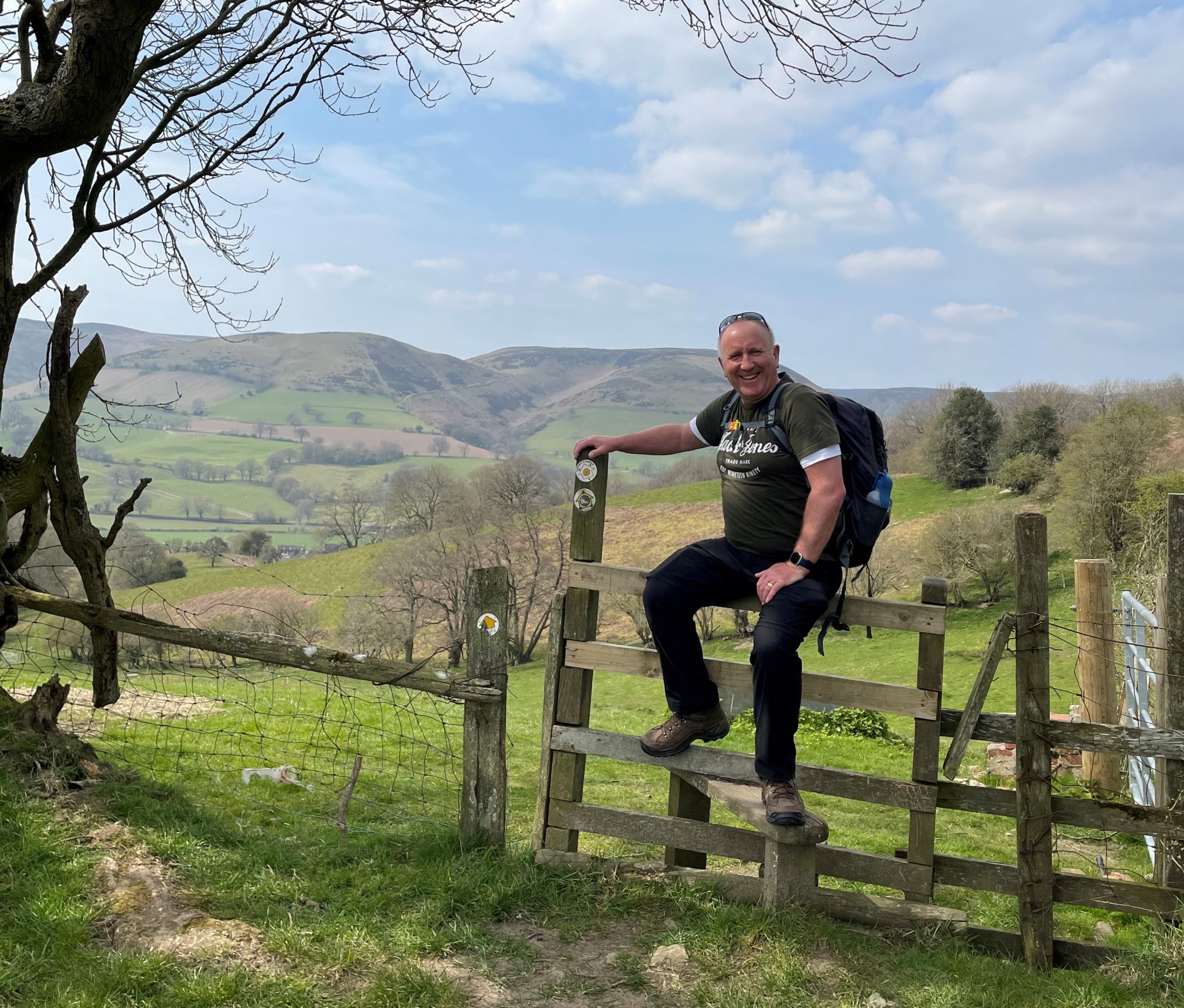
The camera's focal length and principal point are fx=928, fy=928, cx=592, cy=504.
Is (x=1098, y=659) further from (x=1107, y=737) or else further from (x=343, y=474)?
(x=343, y=474)

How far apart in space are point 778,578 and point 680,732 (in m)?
1.20

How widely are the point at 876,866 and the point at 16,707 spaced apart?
5.77 meters

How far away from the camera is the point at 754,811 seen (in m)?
5.10

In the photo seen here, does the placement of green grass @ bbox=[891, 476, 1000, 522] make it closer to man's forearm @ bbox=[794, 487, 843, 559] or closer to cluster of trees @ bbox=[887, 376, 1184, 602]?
cluster of trees @ bbox=[887, 376, 1184, 602]

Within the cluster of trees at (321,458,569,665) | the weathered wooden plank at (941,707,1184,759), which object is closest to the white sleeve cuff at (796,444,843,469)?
the weathered wooden plank at (941,707,1184,759)

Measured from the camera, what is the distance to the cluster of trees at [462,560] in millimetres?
46031

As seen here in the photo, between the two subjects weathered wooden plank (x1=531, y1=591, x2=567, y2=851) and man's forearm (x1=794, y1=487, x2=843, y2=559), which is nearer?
man's forearm (x1=794, y1=487, x2=843, y2=559)

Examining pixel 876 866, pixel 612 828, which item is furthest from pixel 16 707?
pixel 876 866

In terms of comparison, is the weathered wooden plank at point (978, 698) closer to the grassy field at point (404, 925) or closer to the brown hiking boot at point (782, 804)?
the brown hiking boot at point (782, 804)

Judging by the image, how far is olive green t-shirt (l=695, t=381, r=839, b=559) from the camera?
195 inches

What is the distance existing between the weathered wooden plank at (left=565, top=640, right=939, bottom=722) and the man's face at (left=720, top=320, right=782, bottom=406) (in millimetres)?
1552

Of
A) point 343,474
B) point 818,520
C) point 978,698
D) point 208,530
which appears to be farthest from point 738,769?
point 343,474

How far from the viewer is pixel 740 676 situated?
5.45 m

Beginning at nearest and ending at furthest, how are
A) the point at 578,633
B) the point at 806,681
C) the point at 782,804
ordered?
the point at 782,804
the point at 806,681
the point at 578,633
